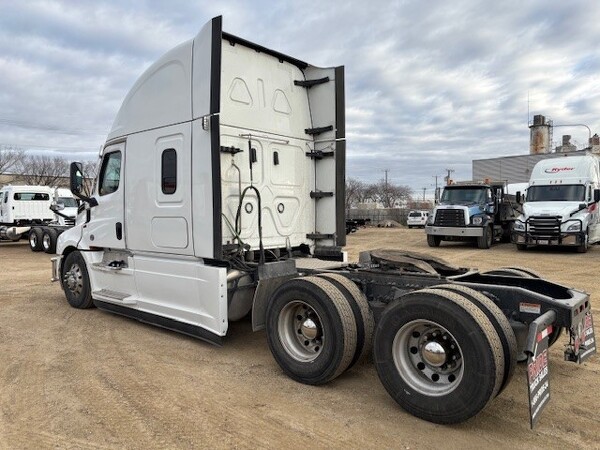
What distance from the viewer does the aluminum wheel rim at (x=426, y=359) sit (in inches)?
142

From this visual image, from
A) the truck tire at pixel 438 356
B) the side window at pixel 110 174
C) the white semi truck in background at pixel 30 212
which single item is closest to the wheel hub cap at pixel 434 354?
the truck tire at pixel 438 356

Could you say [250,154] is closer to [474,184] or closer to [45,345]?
[45,345]

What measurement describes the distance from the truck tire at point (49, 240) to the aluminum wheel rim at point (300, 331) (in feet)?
51.9

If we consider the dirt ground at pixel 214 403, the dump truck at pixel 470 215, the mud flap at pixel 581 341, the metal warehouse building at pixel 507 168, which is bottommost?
the dirt ground at pixel 214 403

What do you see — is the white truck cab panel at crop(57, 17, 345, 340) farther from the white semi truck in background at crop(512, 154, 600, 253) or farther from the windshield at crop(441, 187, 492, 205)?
the windshield at crop(441, 187, 492, 205)

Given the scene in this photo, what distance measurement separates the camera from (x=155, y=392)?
4273 millimetres

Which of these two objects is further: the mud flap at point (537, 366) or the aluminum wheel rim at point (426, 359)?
the aluminum wheel rim at point (426, 359)

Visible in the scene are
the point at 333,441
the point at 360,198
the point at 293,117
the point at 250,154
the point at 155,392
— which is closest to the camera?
the point at 333,441

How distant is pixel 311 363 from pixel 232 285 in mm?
1343

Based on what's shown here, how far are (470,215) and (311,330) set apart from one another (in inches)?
618

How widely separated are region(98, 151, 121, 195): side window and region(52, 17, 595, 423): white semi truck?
0.04 metres

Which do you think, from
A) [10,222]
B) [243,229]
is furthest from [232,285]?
[10,222]

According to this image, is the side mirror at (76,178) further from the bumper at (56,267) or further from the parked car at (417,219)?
the parked car at (417,219)

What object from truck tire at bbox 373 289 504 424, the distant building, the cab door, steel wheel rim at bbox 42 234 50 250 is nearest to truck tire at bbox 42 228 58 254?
steel wheel rim at bbox 42 234 50 250
